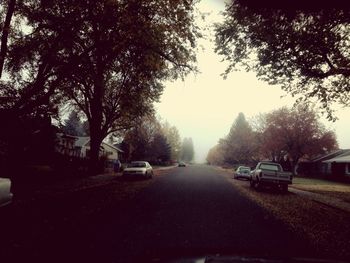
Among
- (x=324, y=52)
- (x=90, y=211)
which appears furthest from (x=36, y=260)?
(x=324, y=52)

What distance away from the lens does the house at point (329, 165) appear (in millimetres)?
52206

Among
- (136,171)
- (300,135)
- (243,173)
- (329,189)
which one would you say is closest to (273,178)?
(329,189)

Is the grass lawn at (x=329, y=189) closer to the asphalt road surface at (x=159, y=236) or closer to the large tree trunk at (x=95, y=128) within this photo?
the asphalt road surface at (x=159, y=236)

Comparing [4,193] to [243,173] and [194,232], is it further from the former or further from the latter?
[243,173]

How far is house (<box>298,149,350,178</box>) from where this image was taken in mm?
52206

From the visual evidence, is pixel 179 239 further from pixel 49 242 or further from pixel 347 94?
pixel 347 94

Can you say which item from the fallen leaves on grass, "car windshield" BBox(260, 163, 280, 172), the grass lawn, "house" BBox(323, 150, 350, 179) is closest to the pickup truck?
"car windshield" BBox(260, 163, 280, 172)

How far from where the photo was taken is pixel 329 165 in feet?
199

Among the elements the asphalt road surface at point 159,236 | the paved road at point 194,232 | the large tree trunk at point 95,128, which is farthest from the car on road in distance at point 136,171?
the asphalt road surface at point 159,236

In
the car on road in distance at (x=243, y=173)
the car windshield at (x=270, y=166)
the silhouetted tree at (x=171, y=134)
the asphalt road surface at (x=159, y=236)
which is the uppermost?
the silhouetted tree at (x=171, y=134)

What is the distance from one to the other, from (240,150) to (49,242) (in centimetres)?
7892

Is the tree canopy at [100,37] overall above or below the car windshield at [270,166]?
above

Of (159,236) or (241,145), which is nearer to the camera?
(159,236)

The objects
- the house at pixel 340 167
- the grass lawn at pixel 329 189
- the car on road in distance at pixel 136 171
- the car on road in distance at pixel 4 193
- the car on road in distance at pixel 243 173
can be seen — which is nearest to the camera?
the car on road in distance at pixel 4 193
